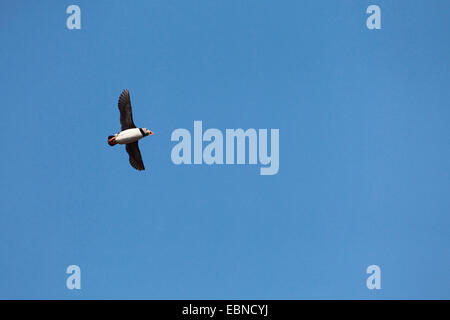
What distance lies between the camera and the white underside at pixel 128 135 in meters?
1.96

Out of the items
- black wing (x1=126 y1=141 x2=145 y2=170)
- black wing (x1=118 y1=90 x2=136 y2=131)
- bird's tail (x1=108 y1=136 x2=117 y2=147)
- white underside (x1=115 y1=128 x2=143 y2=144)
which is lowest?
black wing (x1=126 y1=141 x2=145 y2=170)

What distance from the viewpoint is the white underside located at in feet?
6.44

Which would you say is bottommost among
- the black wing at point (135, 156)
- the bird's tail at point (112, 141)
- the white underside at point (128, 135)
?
the black wing at point (135, 156)

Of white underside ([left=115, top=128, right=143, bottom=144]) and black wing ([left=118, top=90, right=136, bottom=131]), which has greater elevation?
black wing ([left=118, top=90, right=136, bottom=131])

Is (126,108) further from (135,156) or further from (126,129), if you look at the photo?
(135,156)

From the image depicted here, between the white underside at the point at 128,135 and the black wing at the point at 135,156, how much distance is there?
6cm

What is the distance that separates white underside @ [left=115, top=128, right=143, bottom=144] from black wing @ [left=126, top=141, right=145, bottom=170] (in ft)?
0.18

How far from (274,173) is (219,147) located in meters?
0.27

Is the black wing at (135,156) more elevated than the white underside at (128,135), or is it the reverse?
the white underside at (128,135)

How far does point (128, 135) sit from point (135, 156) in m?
0.12

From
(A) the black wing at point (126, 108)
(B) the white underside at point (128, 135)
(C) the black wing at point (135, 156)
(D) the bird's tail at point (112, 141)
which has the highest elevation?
(A) the black wing at point (126, 108)

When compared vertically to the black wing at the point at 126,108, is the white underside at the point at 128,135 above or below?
below
